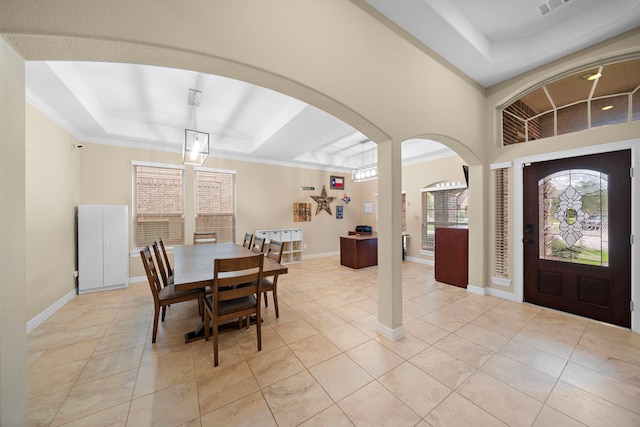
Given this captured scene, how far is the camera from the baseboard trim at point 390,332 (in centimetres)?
240

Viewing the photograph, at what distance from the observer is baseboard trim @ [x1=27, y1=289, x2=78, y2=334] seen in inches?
103

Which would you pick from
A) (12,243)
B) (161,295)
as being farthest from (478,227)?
(12,243)

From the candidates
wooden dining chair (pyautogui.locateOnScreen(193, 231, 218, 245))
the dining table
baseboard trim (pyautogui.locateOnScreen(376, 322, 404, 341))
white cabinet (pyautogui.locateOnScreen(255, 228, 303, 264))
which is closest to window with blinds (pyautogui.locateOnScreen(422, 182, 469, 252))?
baseboard trim (pyautogui.locateOnScreen(376, 322, 404, 341))

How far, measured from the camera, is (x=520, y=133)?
3.46 m

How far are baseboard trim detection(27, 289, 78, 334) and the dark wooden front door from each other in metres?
6.47

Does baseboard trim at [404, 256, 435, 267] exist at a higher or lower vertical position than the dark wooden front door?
lower

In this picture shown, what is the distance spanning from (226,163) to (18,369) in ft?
15.6

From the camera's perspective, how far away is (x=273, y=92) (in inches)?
130

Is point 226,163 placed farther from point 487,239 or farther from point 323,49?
point 487,239

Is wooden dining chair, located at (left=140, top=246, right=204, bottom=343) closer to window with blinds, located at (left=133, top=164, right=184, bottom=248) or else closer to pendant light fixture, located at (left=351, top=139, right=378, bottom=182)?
window with blinds, located at (left=133, top=164, right=184, bottom=248)

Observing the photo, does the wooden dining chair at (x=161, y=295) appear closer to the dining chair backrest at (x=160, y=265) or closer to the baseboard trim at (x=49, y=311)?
the dining chair backrest at (x=160, y=265)

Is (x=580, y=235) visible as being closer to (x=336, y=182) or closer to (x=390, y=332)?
(x=390, y=332)

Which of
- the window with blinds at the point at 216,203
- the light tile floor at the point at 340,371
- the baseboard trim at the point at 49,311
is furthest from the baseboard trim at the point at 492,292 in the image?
the baseboard trim at the point at 49,311

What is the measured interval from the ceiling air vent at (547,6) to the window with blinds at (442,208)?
3329 mm
